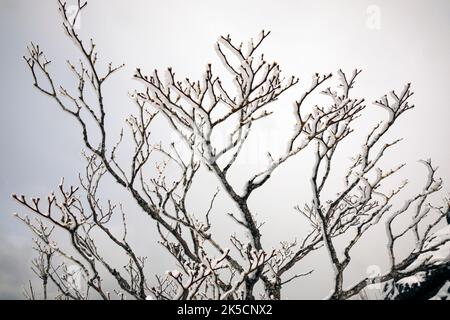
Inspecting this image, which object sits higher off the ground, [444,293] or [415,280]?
[415,280]

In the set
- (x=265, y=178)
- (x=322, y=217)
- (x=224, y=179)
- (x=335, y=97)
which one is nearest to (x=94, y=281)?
(x=224, y=179)

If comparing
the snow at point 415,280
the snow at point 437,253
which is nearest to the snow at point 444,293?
the snow at point 415,280

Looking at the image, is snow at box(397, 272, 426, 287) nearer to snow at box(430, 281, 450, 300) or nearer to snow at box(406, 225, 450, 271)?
snow at box(430, 281, 450, 300)

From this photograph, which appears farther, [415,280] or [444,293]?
[415,280]

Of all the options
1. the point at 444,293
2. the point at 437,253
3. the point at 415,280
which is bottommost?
the point at 444,293

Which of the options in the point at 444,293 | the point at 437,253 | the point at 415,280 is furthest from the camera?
the point at 415,280

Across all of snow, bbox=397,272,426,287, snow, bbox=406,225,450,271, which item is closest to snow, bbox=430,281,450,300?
snow, bbox=397,272,426,287

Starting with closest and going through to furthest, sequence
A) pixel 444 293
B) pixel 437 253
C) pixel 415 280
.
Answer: pixel 437 253 < pixel 444 293 < pixel 415 280

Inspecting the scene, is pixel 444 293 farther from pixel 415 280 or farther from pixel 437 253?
pixel 437 253

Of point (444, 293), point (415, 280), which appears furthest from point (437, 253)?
point (444, 293)

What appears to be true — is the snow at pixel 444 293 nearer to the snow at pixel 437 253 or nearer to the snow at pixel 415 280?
the snow at pixel 415 280

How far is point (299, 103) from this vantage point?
142 inches

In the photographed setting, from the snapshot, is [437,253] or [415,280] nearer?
[437,253]
